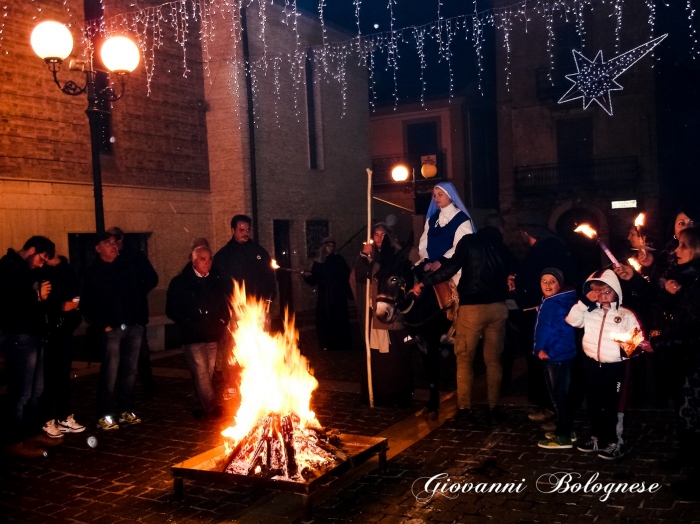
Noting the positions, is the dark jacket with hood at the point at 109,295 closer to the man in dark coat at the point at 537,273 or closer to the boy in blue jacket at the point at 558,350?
the man in dark coat at the point at 537,273

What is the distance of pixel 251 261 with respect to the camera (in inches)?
335

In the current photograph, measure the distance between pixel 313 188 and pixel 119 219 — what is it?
Answer: 722 centimetres

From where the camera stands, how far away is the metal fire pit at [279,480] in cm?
480

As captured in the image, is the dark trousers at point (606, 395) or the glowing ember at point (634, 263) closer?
the dark trousers at point (606, 395)

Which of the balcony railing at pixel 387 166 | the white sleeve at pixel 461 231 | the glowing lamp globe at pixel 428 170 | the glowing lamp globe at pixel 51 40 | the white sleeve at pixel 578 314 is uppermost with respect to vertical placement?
the balcony railing at pixel 387 166

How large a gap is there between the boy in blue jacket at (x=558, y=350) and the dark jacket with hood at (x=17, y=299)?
4.68 meters


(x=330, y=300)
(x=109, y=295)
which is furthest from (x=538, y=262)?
(x=330, y=300)

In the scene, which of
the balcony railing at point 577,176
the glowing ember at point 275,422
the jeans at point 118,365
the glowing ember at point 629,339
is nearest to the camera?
the glowing ember at point 275,422

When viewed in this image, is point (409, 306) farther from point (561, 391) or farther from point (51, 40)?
point (51, 40)

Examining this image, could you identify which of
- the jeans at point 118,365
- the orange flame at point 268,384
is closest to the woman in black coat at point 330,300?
the jeans at point 118,365

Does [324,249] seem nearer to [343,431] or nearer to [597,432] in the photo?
[343,431]

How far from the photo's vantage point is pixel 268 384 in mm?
5559

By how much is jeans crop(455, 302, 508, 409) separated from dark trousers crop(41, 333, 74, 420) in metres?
4.02

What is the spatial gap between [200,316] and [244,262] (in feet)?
3.35
